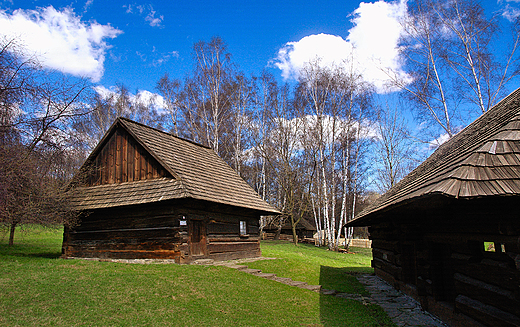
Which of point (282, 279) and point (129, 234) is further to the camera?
point (129, 234)

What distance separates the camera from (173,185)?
1173 centimetres

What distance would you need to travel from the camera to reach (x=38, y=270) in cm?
841

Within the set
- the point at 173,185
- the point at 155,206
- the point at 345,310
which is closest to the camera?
the point at 345,310

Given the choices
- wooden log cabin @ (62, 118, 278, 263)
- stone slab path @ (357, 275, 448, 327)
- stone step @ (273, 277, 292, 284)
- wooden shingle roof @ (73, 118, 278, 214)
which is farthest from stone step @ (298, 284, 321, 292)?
Result: wooden shingle roof @ (73, 118, 278, 214)

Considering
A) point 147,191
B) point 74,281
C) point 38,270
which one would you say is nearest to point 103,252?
point 147,191

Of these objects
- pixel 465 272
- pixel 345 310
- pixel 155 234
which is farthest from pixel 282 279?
pixel 465 272

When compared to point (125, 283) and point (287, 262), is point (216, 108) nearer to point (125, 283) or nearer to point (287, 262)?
point (287, 262)

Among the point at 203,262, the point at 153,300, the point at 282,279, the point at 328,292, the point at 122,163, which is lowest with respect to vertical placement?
the point at 328,292

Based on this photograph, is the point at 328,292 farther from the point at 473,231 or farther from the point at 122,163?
the point at 122,163

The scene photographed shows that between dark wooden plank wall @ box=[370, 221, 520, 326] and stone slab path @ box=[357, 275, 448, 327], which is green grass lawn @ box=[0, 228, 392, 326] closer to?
stone slab path @ box=[357, 275, 448, 327]

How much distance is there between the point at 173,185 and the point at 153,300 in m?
5.29

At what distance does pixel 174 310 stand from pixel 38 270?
4346 mm

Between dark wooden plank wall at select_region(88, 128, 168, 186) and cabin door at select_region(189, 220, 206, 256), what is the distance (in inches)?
90.1

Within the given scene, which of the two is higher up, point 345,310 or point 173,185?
point 173,185
